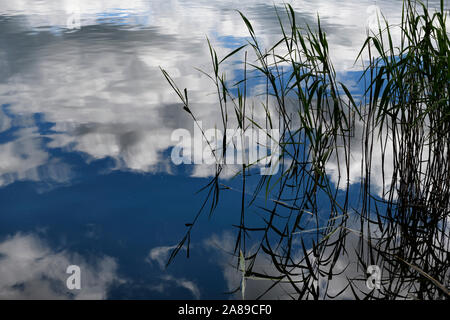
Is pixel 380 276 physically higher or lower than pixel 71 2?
lower

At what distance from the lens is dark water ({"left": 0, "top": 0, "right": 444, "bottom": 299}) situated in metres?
1.89

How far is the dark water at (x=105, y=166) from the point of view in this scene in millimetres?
1893

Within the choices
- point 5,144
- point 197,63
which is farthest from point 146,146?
point 197,63

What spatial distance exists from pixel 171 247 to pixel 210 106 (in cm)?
201

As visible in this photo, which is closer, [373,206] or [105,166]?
[373,206]

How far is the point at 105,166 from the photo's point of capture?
9.31ft

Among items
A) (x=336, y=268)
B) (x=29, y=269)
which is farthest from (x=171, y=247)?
(x=336, y=268)

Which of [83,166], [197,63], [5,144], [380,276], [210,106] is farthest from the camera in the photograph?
[197,63]

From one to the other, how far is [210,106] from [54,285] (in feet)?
7.69

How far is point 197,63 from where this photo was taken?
5191mm

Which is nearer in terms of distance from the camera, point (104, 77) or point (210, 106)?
point (210, 106)

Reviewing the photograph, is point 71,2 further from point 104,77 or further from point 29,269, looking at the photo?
point 29,269
